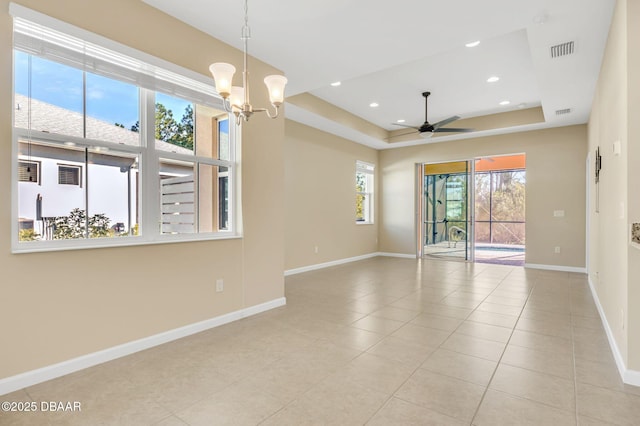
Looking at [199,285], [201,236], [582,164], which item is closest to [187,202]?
[201,236]

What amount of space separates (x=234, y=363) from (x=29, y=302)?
4.82 ft

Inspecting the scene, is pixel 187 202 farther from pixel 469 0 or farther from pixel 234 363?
pixel 469 0

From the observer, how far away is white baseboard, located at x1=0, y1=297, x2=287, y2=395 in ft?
7.25

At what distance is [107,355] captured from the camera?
2.62 m

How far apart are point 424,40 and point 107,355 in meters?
4.08

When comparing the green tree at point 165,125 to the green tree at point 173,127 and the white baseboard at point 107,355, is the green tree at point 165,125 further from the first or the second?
the white baseboard at point 107,355

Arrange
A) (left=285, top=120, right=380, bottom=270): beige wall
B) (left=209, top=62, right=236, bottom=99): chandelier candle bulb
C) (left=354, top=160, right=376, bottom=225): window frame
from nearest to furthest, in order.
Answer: (left=209, top=62, right=236, bottom=99): chandelier candle bulb
(left=285, top=120, right=380, bottom=270): beige wall
(left=354, top=160, right=376, bottom=225): window frame

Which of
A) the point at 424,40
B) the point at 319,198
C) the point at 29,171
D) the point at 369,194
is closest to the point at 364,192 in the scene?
the point at 369,194

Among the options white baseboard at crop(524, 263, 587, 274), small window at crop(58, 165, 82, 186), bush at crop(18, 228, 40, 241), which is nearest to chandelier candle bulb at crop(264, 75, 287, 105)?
small window at crop(58, 165, 82, 186)

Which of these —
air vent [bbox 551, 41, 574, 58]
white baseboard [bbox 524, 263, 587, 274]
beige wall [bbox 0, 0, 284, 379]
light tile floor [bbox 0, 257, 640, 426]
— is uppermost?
air vent [bbox 551, 41, 574, 58]

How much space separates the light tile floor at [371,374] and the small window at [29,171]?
143cm

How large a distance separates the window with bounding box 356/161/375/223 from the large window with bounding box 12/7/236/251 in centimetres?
512

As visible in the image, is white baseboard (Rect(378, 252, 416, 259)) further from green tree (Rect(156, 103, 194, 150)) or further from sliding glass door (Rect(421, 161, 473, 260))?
green tree (Rect(156, 103, 194, 150))

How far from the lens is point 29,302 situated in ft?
7.41
